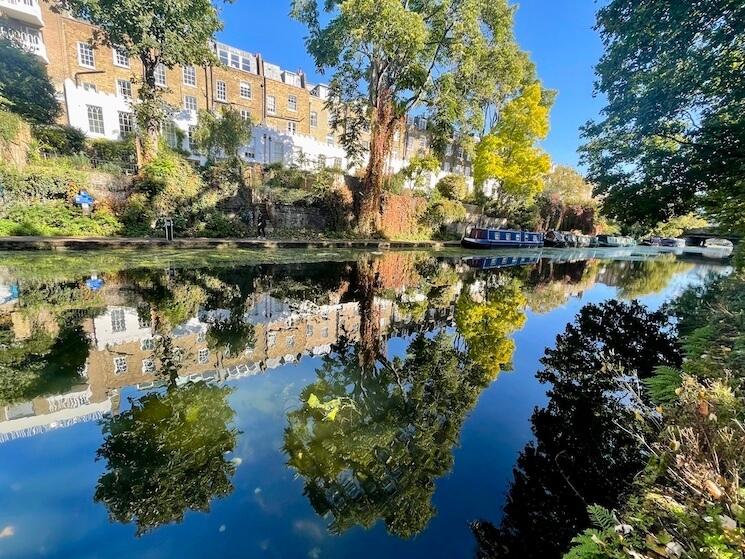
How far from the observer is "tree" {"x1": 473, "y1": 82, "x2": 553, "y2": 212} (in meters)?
22.8

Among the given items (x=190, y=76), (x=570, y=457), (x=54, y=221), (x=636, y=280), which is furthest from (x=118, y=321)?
(x=190, y=76)

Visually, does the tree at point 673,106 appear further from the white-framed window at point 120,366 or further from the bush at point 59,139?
the bush at point 59,139

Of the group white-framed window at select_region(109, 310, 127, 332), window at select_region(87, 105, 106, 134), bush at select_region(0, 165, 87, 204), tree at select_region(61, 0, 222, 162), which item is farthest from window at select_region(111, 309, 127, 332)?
window at select_region(87, 105, 106, 134)

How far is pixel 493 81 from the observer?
2159 cm

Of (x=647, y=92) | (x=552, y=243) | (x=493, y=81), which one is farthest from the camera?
(x=552, y=243)

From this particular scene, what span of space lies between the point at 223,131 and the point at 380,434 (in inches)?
686

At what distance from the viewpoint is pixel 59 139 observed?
14773 millimetres

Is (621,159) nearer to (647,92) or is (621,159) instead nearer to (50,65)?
(647,92)

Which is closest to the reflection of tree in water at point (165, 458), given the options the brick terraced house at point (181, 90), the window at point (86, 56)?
the brick terraced house at point (181, 90)

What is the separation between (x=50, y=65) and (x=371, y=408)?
29214 millimetres

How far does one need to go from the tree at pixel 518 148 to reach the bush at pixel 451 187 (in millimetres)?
1692

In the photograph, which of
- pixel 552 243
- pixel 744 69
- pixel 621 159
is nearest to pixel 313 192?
pixel 621 159

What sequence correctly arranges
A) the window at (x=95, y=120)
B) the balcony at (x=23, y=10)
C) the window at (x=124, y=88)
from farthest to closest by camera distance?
the window at (x=124, y=88) < the window at (x=95, y=120) < the balcony at (x=23, y=10)

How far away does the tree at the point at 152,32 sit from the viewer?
1340 centimetres
